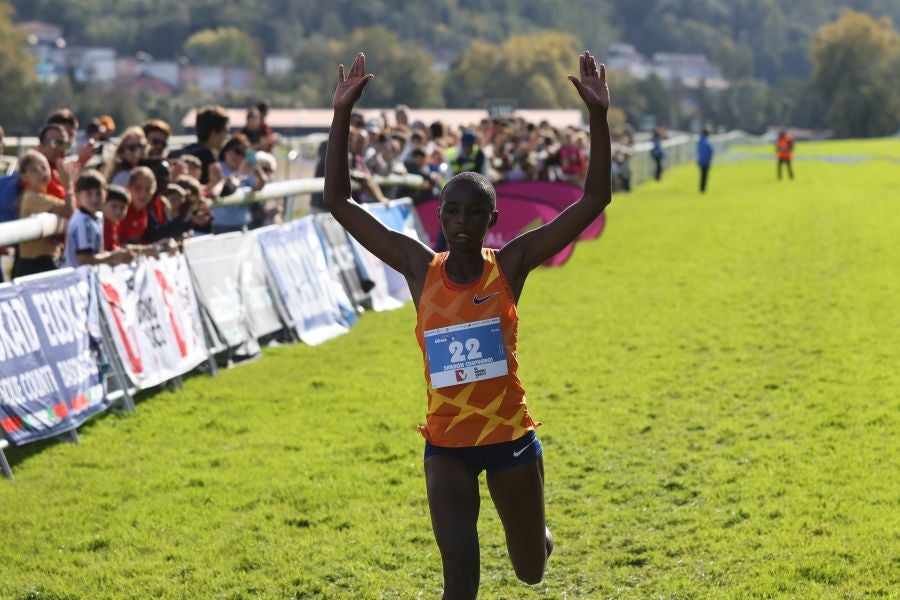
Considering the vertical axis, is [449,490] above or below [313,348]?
above

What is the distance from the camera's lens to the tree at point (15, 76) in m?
81.1

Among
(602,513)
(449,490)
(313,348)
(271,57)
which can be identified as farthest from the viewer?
(271,57)

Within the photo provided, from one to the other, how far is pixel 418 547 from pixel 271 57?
198 m

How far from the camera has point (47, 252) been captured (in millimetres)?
9977

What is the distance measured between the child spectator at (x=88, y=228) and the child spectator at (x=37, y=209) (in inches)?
5.6

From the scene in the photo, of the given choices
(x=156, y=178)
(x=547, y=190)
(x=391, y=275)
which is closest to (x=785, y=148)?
(x=547, y=190)

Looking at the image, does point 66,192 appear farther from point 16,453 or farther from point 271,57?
point 271,57

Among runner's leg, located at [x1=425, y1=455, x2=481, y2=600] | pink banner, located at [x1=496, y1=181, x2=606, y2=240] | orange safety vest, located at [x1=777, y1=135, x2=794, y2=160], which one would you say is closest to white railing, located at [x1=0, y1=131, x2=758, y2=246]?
pink banner, located at [x1=496, y1=181, x2=606, y2=240]

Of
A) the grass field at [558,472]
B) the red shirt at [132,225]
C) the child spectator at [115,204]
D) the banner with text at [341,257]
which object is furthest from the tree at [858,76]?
the child spectator at [115,204]

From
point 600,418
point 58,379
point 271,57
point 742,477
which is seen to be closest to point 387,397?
point 600,418

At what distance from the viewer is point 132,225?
10.9 meters

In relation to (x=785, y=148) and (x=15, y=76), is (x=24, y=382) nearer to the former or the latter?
Answer: (x=785, y=148)

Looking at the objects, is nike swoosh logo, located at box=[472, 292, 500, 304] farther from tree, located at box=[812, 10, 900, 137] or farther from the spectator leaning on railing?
tree, located at box=[812, 10, 900, 137]

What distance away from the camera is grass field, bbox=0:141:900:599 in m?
6.36
